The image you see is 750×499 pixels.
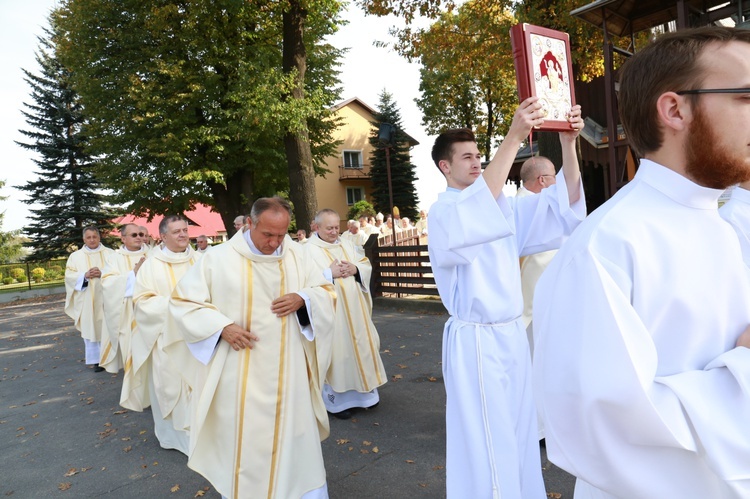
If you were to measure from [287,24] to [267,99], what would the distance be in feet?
6.61

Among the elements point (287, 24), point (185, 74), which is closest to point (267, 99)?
point (287, 24)

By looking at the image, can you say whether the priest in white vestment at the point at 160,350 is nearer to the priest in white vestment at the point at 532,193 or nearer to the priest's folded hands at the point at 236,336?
the priest's folded hands at the point at 236,336

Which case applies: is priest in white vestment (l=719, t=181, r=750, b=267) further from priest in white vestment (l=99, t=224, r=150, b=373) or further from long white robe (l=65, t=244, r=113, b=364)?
long white robe (l=65, t=244, r=113, b=364)

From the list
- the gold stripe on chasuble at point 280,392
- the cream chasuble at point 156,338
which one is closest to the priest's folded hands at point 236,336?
the gold stripe on chasuble at point 280,392

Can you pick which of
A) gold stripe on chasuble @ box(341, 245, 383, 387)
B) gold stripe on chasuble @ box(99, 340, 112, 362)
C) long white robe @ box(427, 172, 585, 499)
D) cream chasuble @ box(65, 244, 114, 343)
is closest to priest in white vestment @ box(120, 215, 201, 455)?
gold stripe on chasuble @ box(341, 245, 383, 387)

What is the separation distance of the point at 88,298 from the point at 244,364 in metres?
7.78

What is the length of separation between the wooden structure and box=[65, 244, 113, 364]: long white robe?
29.8 ft

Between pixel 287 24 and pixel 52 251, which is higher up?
pixel 287 24

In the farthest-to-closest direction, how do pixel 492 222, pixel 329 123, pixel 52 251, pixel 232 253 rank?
pixel 52 251 → pixel 329 123 → pixel 232 253 → pixel 492 222

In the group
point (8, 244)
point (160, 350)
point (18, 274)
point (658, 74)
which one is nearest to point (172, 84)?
point (160, 350)

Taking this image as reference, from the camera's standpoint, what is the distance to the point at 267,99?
14.9 meters

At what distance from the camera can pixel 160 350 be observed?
5.49 meters

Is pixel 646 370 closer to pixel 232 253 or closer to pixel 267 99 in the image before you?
pixel 232 253

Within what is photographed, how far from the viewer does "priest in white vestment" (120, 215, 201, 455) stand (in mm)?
5344
